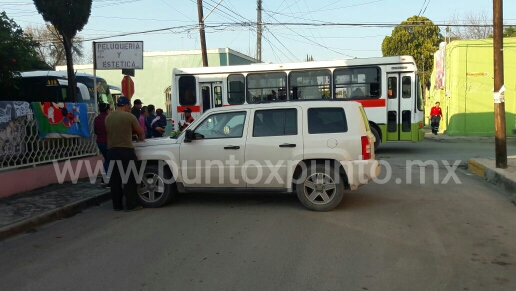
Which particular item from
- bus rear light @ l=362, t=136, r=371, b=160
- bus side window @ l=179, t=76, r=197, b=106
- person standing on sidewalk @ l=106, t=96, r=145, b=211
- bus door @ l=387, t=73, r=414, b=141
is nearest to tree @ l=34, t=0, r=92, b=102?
bus side window @ l=179, t=76, r=197, b=106

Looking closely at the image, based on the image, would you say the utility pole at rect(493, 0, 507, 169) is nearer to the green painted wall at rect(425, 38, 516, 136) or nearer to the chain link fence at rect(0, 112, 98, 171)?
the chain link fence at rect(0, 112, 98, 171)

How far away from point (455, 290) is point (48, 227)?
19.0 feet

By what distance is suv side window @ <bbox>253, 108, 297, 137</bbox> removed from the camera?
7.61 m

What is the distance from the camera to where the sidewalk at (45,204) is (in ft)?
22.5

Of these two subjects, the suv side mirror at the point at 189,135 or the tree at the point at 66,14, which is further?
the tree at the point at 66,14

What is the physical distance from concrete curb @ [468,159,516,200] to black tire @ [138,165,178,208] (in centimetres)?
617

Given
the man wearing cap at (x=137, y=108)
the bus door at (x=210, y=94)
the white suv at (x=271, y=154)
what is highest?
the bus door at (x=210, y=94)

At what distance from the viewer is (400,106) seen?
50.2 feet

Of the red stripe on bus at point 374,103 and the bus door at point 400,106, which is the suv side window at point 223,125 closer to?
the red stripe on bus at point 374,103

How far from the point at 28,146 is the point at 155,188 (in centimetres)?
303

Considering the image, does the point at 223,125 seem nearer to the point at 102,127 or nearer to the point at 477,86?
the point at 102,127

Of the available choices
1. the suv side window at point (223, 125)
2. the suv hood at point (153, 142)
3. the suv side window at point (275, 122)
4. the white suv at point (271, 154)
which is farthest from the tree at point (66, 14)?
the suv side window at point (275, 122)

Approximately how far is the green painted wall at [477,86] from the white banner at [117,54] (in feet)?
58.1

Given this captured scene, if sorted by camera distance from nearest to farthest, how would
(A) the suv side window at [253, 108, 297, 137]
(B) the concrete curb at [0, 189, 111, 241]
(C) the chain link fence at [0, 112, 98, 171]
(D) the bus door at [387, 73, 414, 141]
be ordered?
(B) the concrete curb at [0, 189, 111, 241] → (A) the suv side window at [253, 108, 297, 137] → (C) the chain link fence at [0, 112, 98, 171] → (D) the bus door at [387, 73, 414, 141]
